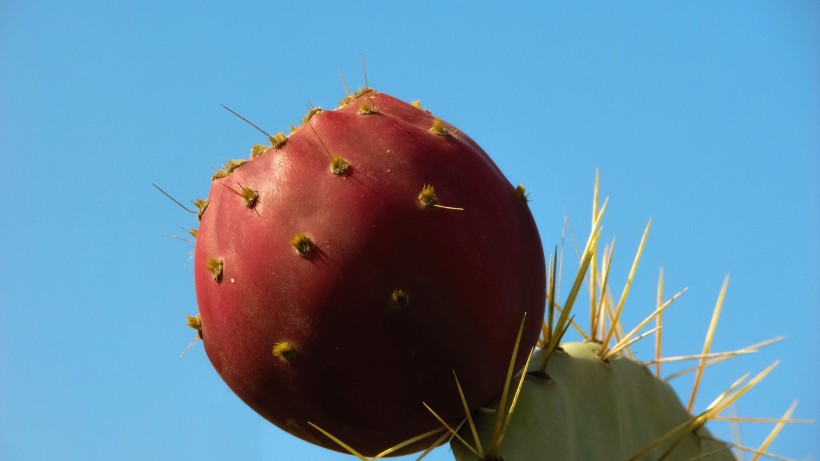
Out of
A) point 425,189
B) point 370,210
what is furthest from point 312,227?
point 425,189

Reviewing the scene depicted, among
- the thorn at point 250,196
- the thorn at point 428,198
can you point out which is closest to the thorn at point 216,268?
the thorn at point 250,196

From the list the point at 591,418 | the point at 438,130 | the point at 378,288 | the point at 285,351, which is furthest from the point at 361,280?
the point at 591,418

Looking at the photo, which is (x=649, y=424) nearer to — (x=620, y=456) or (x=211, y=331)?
(x=620, y=456)

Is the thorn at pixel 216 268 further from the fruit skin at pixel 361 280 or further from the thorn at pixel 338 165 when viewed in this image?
the thorn at pixel 338 165

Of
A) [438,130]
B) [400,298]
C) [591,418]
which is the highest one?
[438,130]

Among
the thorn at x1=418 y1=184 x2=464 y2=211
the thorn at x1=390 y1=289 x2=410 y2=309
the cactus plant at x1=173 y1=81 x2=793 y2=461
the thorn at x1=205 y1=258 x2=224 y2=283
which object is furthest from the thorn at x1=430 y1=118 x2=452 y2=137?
the thorn at x1=205 y1=258 x2=224 y2=283

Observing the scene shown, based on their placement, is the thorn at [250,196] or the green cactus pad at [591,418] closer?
the thorn at [250,196]

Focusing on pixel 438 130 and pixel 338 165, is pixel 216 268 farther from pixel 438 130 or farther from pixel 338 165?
pixel 438 130
